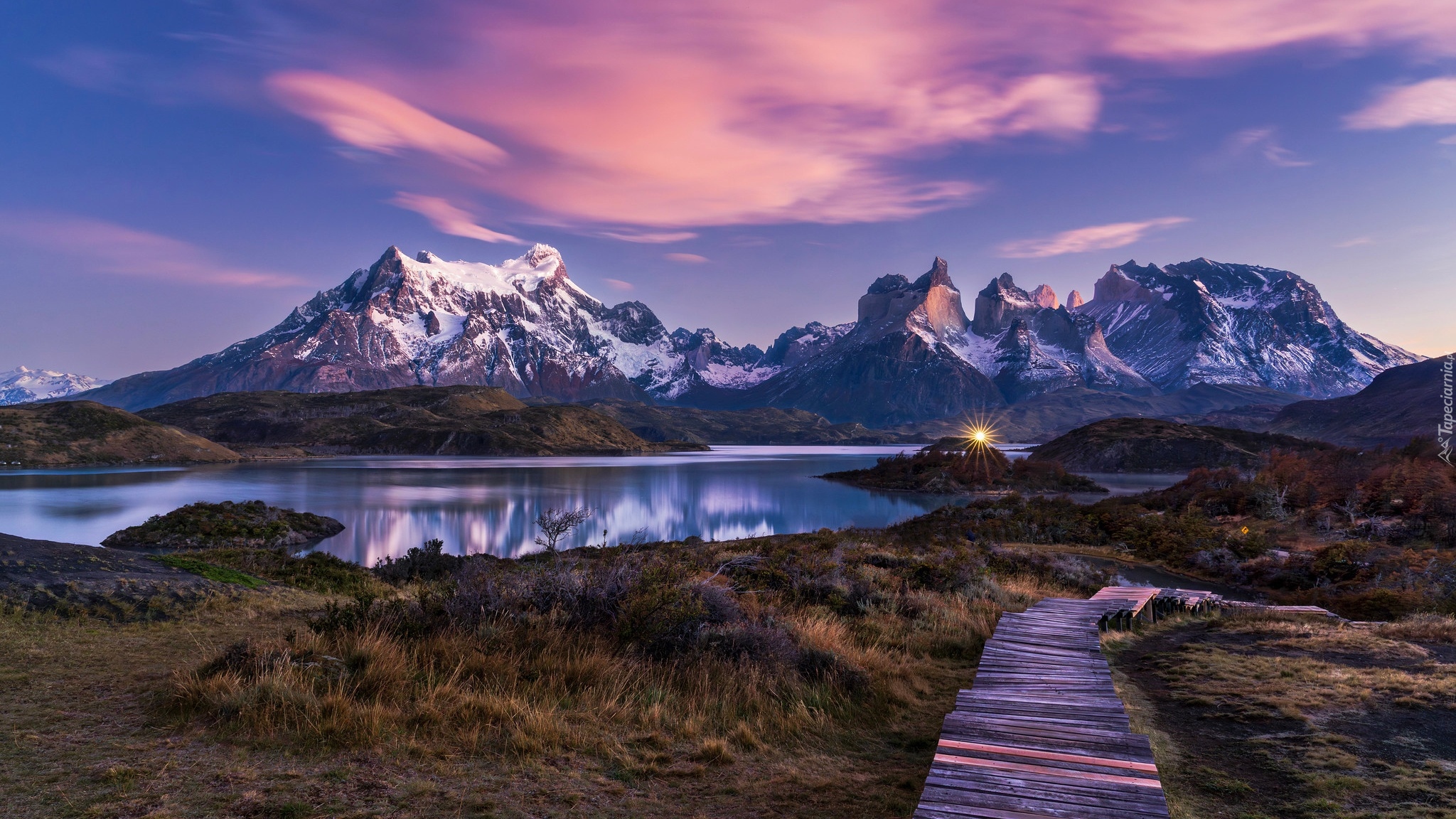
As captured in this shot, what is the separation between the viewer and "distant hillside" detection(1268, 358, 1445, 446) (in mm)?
151375

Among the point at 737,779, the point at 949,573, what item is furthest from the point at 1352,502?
the point at 737,779

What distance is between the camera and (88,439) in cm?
12581

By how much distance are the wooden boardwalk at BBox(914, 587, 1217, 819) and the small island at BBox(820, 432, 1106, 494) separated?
3256 inches

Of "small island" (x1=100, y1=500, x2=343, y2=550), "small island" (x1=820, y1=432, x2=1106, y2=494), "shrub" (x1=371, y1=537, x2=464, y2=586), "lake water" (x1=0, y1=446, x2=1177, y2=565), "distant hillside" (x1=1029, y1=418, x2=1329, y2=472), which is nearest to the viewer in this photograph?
"shrub" (x1=371, y1=537, x2=464, y2=586)

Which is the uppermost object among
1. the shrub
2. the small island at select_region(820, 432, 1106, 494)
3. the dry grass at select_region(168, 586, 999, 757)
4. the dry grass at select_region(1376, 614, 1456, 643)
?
the dry grass at select_region(168, 586, 999, 757)

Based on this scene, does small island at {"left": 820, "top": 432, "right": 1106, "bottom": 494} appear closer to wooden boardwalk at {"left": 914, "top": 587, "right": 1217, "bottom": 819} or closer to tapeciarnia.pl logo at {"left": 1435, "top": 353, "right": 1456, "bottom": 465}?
tapeciarnia.pl logo at {"left": 1435, "top": 353, "right": 1456, "bottom": 465}

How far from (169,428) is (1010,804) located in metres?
177

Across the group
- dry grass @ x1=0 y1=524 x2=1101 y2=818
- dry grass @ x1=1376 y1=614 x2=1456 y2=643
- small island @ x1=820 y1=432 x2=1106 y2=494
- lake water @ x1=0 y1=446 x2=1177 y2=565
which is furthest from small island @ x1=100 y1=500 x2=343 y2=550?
small island @ x1=820 y1=432 x2=1106 y2=494

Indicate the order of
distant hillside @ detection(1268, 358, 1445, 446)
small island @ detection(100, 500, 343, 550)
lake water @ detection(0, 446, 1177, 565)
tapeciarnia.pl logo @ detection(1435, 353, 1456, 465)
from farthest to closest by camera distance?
distant hillside @ detection(1268, 358, 1445, 446), lake water @ detection(0, 446, 1177, 565), small island @ detection(100, 500, 343, 550), tapeciarnia.pl logo @ detection(1435, 353, 1456, 465)

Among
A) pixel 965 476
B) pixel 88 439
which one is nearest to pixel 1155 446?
pixel 965 476

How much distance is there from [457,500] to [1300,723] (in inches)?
2762

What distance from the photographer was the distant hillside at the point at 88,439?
11731 cm

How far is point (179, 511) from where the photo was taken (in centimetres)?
4106

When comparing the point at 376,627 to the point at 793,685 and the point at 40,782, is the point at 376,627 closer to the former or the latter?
the point at 40,782
